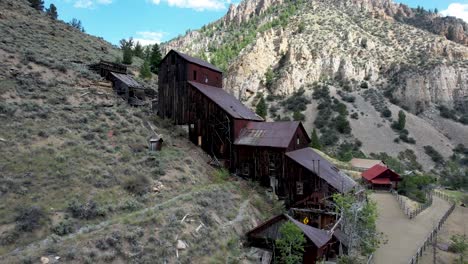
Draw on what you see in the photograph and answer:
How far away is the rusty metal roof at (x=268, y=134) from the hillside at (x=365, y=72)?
137 feet

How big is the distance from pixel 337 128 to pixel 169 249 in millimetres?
63342

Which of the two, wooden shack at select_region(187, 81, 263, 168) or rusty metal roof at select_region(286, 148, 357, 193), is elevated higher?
wooden shack at select_region(187, 81, 263, 168)

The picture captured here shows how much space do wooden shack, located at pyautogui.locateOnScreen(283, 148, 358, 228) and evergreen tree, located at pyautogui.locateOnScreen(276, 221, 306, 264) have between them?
5914 mm

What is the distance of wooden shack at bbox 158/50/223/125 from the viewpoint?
3061cm

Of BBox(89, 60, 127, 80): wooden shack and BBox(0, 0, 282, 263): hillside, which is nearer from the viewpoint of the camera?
BBox(0, 0, 282, 263): hillside

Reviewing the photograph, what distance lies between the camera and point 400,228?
29406 millimetres

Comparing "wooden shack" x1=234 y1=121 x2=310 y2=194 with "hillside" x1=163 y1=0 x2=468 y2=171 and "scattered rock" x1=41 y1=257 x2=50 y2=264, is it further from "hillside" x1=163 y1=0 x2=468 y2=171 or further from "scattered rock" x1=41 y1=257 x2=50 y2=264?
"hillside" x1=163 y1=0 x2=468 y2=171

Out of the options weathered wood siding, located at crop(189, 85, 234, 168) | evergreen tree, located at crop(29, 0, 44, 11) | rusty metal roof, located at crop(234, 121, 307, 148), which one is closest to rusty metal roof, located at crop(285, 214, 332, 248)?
rusty metal roof, located at crop(234, 121, 307, 148)

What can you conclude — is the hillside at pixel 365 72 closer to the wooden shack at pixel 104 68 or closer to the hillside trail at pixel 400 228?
the hillside trail at pixel 400 228

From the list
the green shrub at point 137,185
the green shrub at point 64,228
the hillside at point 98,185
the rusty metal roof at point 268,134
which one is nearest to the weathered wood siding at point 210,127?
the rusty metal roof at point 268,134

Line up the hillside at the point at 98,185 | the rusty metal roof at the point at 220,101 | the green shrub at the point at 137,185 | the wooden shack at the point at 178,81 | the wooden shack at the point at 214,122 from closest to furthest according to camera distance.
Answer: the hillside at the point at 98,185
the green shrub at the point at 137,185
the wooden shack at the point at 214,122
the rusty metal roof at the point at 220,101
the wooden shack at the point at 178,81

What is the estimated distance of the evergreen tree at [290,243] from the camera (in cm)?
1683

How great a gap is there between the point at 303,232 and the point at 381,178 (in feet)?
119

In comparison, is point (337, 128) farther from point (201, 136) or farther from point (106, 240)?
point (106, 240)
